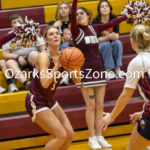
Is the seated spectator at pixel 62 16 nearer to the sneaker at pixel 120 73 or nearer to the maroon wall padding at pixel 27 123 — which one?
the sneaker at pixel 120 73

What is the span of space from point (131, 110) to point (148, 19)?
1275mm

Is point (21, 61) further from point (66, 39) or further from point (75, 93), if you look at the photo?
point (75, 93)

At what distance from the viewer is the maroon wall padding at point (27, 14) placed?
5.84 meters

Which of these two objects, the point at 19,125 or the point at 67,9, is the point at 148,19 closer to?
the point at 67,9

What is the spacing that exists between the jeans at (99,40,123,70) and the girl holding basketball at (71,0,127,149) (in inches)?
24.7

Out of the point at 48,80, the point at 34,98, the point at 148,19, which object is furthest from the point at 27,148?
the point at 148,19

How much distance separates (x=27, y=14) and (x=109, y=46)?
5.72ft

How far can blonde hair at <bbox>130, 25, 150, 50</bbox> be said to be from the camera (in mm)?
2672

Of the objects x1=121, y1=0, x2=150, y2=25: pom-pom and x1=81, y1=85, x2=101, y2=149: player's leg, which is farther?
x1=121, y1=0, x2=150, y2=25: pom-pom

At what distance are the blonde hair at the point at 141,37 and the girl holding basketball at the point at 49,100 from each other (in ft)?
3.18

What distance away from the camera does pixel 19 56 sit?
489cm

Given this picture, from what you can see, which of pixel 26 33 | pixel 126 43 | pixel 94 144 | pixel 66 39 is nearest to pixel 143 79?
pixel 94 144

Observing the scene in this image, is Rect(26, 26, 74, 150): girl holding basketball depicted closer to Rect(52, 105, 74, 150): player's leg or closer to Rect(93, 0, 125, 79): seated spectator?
Rect(52, 105, 74, 150): player's leg

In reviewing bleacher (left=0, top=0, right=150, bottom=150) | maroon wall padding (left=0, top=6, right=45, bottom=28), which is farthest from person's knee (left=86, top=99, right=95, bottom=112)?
maroon wall padding (left=0, top=6, right=45, bottom=28)
